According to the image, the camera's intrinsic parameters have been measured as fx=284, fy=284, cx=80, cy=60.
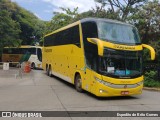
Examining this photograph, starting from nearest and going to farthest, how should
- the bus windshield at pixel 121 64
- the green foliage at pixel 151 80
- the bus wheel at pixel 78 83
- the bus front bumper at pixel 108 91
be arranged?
the bus front bumper at pixel 108 91 → the bus windshield at pixel 121 64 → the bus wheel at pixel 78 83 → the green foliage at pixel 151 80

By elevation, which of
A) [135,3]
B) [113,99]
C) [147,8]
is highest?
[135,3]

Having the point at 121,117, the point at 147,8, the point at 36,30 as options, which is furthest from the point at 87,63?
the point at 36,30

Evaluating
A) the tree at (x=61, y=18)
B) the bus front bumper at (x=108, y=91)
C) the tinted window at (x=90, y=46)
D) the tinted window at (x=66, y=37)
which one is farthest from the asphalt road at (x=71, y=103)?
the tree at (x=61, y=18)

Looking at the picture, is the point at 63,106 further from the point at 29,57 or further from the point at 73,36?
the point at 29,57

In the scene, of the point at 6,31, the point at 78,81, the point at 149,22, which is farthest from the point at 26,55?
the point at 78,81

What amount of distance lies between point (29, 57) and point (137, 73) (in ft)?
84.1

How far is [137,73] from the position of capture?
12961 millimetres

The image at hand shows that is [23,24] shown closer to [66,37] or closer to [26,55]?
[26,55]

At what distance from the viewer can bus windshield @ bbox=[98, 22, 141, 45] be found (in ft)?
42.0

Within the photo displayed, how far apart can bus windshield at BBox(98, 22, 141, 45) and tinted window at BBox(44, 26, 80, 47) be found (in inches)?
94.4

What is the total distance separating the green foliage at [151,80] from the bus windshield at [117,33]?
531 centimetres

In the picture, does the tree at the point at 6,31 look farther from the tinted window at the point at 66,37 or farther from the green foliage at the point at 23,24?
the tinted window at the point at 66,37

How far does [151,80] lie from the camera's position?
61.8 ft

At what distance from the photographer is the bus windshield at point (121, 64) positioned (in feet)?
40.5
